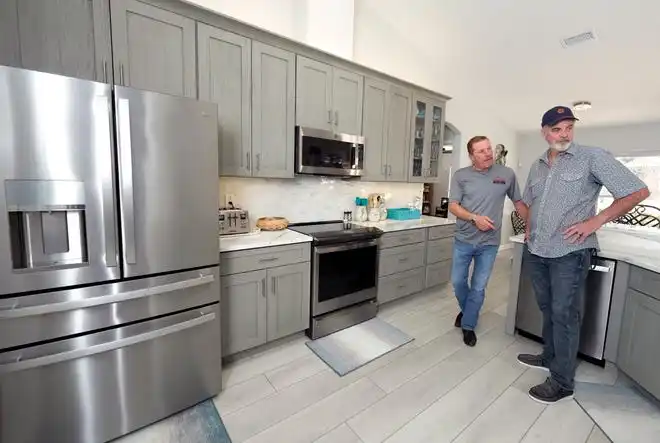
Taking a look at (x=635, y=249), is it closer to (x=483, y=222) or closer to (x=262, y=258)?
(x=483, y=222)

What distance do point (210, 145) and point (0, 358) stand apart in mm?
1255

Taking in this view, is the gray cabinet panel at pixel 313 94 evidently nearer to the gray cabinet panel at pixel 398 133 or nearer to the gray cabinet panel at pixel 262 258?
the gray cabinet panel at pixel 398 133

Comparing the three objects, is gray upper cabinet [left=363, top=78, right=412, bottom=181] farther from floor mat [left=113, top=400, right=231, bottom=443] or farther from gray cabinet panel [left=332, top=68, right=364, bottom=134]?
floor mat [left=113, top=400, right=231, bottom=443]

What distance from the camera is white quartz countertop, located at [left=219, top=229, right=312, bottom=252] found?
Answer: 2015 millimetres

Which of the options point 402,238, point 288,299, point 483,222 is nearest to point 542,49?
point 483,222

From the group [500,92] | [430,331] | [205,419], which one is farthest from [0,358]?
[500,92]

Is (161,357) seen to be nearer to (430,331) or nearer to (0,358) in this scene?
(0,358)

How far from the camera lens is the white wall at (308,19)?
264 centimetres

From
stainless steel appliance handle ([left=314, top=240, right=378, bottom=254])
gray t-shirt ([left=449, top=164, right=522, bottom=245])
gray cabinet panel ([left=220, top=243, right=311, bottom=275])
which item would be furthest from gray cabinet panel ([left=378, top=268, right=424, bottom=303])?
gray cabinet panel ([left=220, top=243, right=311, bottom=275])

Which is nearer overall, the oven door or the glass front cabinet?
the oven door

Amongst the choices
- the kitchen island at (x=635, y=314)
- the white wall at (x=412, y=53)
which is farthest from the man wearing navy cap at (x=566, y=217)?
the white wall at (x=412, y=53)

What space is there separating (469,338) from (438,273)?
117 centimetres

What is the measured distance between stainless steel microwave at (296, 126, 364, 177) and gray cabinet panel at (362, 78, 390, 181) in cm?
16

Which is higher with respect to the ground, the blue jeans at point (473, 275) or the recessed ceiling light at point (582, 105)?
the recessed ceiling light at point (582, 105)
